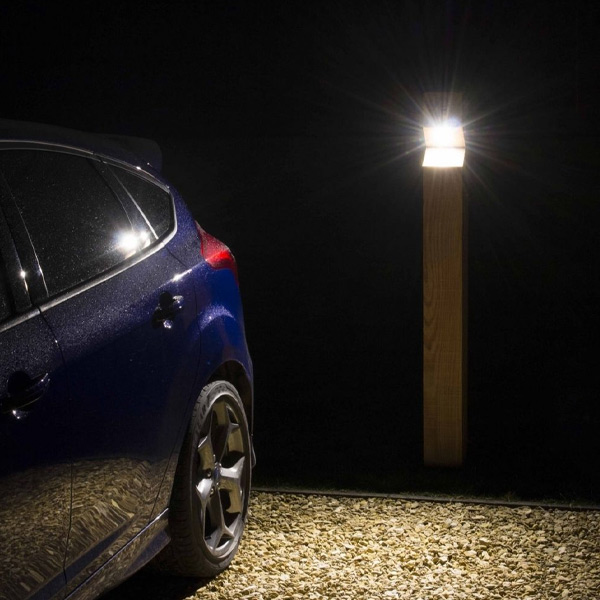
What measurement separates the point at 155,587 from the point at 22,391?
1.67 meters

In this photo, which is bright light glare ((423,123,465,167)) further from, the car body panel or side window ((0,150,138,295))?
the car body panel

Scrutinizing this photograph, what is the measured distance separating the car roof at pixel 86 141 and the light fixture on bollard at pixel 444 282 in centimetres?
144

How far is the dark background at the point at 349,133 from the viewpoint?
34.1 feet

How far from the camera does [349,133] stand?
1121 cm

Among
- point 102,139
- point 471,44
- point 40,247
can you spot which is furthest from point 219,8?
point 40,247

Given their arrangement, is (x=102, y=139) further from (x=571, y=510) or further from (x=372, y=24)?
(x=372, y=24)

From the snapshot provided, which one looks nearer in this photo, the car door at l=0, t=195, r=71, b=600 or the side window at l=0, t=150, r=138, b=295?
the car door at l=0, t=195, r=71, b=600

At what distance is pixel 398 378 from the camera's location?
8148 millimetres

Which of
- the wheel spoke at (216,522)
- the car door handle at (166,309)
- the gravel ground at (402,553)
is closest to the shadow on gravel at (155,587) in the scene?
the gravel ground at (402,553)

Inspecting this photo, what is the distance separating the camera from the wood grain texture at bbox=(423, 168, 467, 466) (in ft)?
16.8

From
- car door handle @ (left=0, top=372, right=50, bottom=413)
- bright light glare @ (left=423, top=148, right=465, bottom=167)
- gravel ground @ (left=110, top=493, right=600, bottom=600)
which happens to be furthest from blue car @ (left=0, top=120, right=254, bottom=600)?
bright light glare @ (left=423, top=148, right=465, bottom=167)

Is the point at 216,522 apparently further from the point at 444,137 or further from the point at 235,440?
the point at 444,137

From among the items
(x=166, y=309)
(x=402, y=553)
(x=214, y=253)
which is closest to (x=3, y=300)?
(x=166, y=309)

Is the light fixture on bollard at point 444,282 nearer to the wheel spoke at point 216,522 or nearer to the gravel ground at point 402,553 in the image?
the gravel ground at point 402,553
